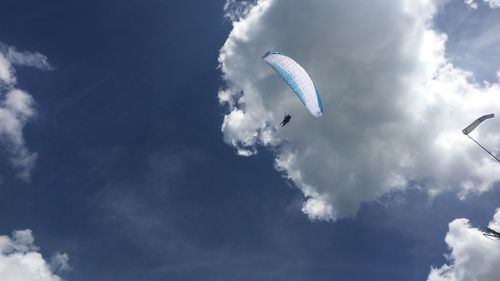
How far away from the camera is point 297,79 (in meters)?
58.9

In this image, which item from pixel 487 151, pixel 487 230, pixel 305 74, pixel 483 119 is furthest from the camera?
pixel 487 230

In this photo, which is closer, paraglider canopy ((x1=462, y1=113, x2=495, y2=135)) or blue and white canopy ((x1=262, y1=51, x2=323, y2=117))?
paraglider canopy ((x1=462, y1=113, x2=495, y2=135))

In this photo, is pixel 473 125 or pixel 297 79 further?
pixel 297 79

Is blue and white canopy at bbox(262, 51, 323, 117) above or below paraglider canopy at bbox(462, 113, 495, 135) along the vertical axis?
above

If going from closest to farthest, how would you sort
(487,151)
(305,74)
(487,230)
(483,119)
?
(487,151)
(483,119)
(305,74)
(487,230)

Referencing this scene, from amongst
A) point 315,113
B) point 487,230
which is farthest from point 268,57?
point 487,230

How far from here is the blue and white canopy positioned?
55062 millimetres

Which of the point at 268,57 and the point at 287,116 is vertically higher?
the point at 268,57

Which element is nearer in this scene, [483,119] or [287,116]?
[483,119]

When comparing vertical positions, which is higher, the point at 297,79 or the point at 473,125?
the point at 297,79

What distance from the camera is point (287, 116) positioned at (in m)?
61.1

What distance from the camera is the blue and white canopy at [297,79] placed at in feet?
181

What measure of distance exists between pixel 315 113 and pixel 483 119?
853 inches

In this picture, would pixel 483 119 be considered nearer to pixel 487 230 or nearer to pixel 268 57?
pixel 268 57
